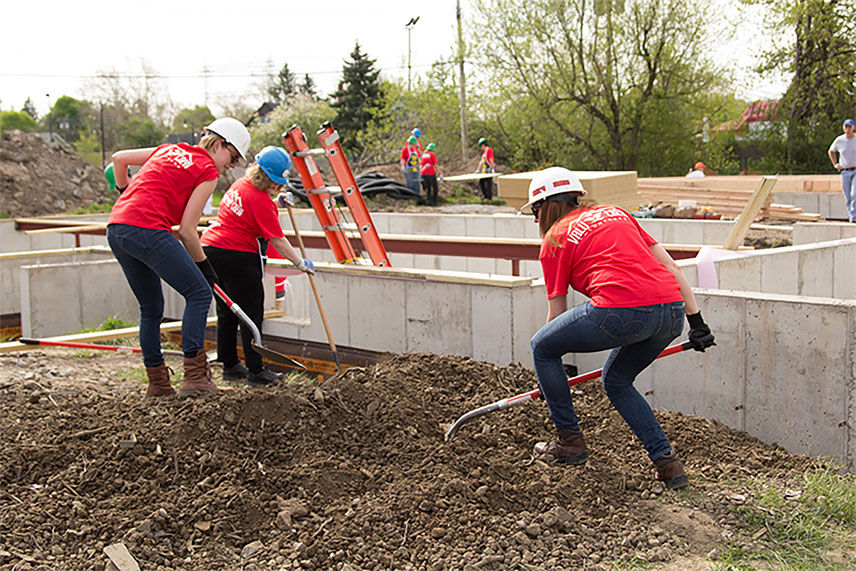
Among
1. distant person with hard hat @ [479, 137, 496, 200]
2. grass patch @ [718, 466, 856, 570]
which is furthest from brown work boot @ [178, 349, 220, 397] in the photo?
distant person with hard hat @ [479, 137, 496, 200]

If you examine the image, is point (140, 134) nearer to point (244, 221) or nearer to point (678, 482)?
point (244, 221)

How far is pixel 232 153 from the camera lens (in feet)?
15.9

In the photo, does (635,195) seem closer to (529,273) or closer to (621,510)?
(529,273)

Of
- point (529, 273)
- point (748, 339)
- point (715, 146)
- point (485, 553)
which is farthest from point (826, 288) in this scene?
point (715, 146)

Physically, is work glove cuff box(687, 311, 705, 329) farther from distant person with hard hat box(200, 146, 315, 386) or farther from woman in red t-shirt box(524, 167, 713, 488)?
distant person with hard hat box(200, 146, 315, 386)

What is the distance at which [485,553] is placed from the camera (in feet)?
10.4

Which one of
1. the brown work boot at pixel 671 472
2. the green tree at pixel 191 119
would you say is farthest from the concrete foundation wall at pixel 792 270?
the green tree at pixel 191 119

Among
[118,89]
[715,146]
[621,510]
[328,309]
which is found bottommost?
[621,510]

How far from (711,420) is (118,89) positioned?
51.1m

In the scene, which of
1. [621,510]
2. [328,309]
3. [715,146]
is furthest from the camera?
[715,146]

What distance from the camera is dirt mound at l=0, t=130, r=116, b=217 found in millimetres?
23828

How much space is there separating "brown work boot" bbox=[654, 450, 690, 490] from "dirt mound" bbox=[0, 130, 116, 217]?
922 inches

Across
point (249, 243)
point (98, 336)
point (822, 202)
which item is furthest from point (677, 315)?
point (822, 202)

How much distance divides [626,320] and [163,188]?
9.00ft
